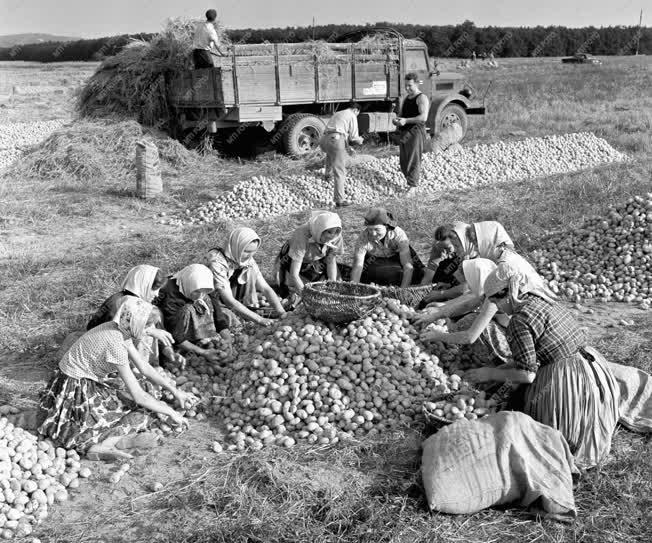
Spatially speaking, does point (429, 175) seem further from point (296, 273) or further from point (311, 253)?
point (296, 273)

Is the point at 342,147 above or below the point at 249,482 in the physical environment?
above

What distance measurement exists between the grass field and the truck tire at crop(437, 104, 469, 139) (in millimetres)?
1213

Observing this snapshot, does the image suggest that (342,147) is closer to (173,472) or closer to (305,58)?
(305,58)

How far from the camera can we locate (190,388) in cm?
466

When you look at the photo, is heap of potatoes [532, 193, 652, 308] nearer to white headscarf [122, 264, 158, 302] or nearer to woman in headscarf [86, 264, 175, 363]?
woman in headscarf [86, 264, 175, 363]

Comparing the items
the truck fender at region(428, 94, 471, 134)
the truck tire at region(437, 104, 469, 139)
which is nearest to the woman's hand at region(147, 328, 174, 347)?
the truck fender at region(428, 94, 471, 134)

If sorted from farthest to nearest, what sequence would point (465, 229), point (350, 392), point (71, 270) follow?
point (71, 270)
point (465, 229)
point (350, 392)

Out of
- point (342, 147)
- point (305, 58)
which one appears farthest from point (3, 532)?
point (305, 58)

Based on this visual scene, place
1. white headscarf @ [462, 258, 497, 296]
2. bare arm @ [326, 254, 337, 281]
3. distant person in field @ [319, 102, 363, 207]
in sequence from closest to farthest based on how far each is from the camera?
1. white headscarf @ [462, 258, 497, 296]
2. bare arm @ [326, 254, 337, 281]
3. distant person in field @ [319, 102, 363, 207]

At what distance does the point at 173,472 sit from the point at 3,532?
0.90 m

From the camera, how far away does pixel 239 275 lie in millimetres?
5477

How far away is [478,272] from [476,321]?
0.33m

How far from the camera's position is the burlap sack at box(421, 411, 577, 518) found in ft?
10.8

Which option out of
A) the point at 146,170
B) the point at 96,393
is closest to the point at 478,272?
the point at 96,393
